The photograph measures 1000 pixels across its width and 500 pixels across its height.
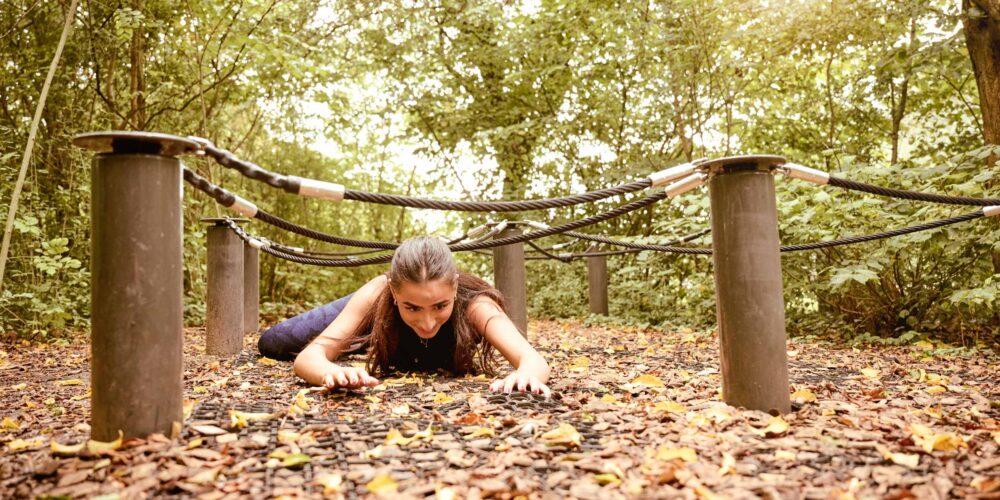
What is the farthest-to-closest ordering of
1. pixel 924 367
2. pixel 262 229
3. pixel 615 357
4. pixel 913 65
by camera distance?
pixel 262 229 → pixel 913 65 → pixel 615 357 → pixel 924 367

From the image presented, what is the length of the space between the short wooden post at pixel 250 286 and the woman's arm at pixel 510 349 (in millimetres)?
3177

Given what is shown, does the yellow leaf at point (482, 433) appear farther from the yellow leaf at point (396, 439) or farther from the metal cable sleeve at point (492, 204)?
the metal cable sleeve at point (492, 204)

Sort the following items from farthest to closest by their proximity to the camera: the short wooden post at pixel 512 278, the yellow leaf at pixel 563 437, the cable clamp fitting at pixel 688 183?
the short wooden post at pixel 512 278, the cable clamp fitting at pixel 688 183, the yellow leaf at pixel 563 437

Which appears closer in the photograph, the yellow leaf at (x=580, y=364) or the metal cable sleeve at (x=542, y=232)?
the metal cable sleeve at (x=542, y=232)

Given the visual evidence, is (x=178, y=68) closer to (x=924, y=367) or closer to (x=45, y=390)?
(x=45, y=390)

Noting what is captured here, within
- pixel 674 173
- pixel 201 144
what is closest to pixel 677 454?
pixel 674 173

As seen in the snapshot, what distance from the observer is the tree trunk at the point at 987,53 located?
184 inches

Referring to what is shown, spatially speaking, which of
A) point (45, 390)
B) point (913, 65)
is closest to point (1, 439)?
point (45, 390)

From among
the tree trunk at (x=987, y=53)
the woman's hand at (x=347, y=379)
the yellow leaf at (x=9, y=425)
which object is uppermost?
the tree trunk at (x=987, y=53)

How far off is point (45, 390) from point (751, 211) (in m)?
3.50

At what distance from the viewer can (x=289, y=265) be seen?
1071 cm

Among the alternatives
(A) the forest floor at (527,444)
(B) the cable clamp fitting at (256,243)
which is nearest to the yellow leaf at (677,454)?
(A) the forest floor at (527,444)

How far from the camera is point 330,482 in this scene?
4.95 feet

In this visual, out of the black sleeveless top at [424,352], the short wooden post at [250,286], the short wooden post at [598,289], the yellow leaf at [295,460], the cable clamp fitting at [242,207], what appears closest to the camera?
the yellow leaf at [295,460]
